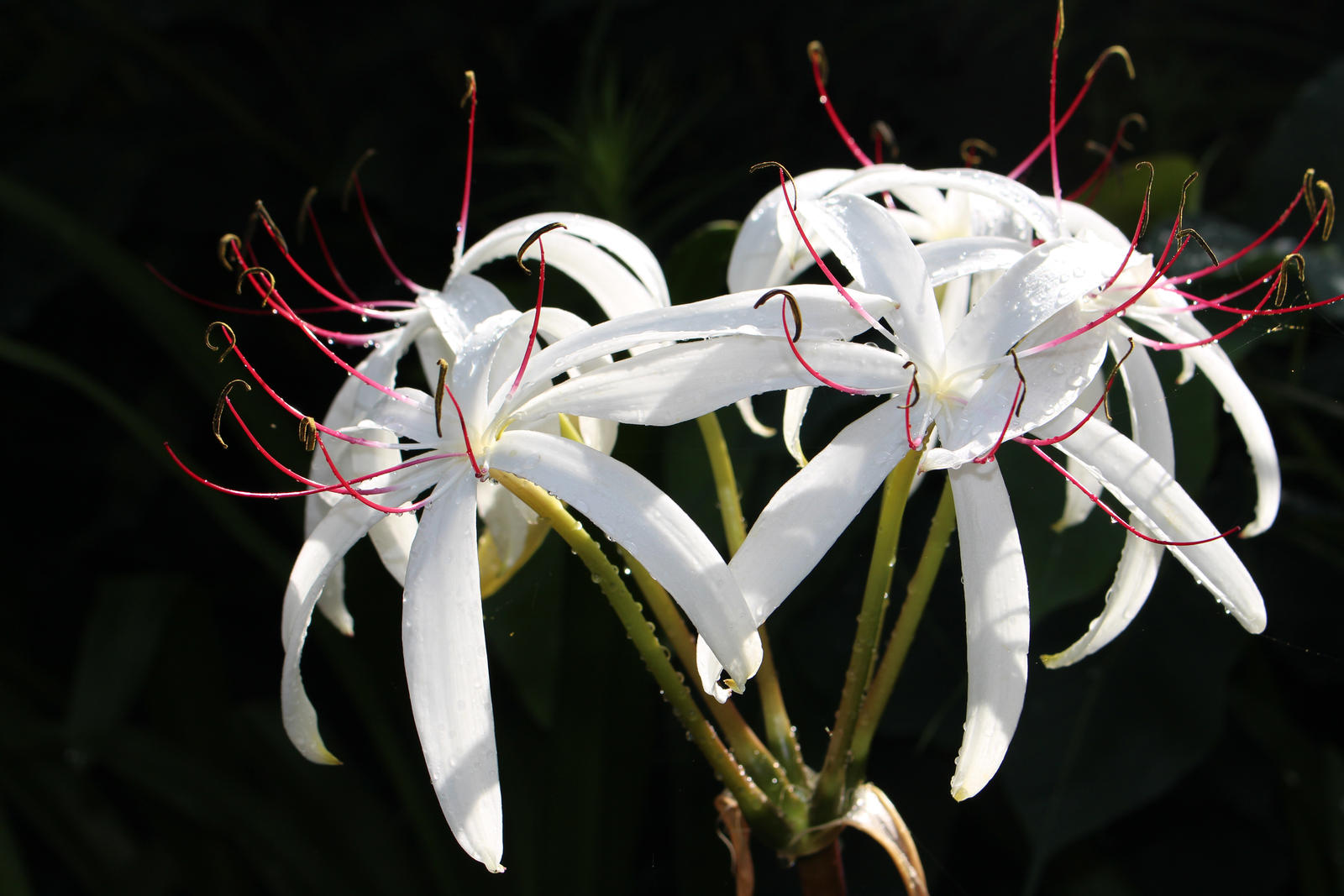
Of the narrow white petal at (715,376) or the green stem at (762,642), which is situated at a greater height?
the narrow white petal at (715,376)

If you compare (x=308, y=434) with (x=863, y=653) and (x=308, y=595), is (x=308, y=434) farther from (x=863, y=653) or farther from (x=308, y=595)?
(x=863, y=653)

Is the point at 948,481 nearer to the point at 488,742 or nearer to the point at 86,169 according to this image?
the point at 488,742

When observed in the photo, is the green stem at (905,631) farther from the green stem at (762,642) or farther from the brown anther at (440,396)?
the brown anther at (440,396)

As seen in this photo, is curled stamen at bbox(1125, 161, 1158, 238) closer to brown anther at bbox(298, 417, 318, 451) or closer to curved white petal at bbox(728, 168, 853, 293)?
curved white petal at bbox(728, 168, 853, 293)

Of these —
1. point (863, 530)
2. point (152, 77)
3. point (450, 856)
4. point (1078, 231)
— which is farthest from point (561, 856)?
point (152, 77)

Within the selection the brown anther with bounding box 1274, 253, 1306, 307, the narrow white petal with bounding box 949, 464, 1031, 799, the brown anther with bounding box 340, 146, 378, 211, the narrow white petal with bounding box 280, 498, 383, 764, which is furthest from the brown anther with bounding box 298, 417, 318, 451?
the brown anther with bounding box 1274, 253, 1306, 307

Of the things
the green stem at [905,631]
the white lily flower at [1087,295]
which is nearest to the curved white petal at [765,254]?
the white lily flower at [1087,295]

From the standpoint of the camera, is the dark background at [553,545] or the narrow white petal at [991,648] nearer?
the narrow white petal at [991,648]
